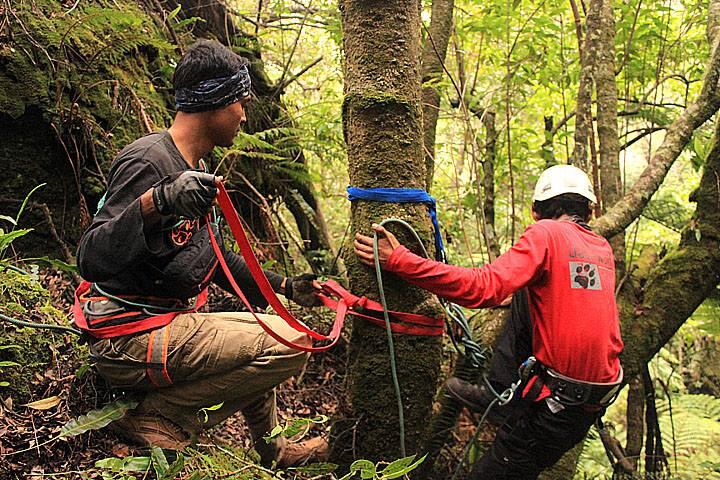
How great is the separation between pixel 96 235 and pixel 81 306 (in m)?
0.66

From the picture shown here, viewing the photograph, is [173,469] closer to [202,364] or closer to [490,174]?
[202,364]

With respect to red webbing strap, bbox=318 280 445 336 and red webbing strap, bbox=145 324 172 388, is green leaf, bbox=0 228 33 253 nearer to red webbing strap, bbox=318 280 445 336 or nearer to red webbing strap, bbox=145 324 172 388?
red webbing strap, bbox=145 324 172 388

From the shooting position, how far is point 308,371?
189 inches

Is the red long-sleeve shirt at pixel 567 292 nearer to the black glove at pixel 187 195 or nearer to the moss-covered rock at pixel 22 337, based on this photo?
the black glove at pixel 187 195

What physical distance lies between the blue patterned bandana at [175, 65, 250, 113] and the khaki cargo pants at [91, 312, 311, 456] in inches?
43.9

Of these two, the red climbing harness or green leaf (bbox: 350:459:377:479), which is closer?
green leaf (bbox: 350:459:377:479)

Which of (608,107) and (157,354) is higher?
(608,107)

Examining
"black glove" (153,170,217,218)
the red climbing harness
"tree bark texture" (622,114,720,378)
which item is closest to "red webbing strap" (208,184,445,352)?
the red climbing harness

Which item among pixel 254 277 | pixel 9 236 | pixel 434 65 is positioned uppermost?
pixel 434 65

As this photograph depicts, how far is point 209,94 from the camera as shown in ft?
9.28

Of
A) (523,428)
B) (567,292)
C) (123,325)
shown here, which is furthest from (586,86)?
(123,325)

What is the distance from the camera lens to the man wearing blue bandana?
2.67 meters

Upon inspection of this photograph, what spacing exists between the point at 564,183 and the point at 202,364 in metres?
2.66

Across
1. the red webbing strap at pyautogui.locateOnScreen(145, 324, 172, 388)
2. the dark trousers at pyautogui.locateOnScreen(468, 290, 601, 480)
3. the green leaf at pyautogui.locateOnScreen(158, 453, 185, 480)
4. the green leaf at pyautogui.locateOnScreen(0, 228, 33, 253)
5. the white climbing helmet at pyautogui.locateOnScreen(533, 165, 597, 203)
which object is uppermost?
the white climbing helmet at pyautogui.locateOnScreen(533, 165, 597, 203)
